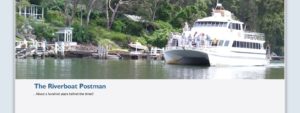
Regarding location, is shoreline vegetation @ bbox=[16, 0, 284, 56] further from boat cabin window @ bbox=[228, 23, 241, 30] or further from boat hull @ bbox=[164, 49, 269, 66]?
boat hull @ bbox=[164, 49, 269, 66]

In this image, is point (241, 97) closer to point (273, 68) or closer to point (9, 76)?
point (273, 68)

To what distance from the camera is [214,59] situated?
21.6 feet

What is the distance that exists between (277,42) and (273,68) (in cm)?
20

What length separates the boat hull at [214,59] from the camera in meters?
6.50

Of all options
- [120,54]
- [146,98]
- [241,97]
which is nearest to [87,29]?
[120,54]

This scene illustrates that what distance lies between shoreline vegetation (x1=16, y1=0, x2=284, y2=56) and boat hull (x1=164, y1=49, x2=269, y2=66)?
437 millimetres

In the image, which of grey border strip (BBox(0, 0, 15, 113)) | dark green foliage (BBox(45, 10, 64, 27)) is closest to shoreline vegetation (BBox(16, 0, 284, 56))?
dark green foliage (BBox(45, 10, 64, 27))

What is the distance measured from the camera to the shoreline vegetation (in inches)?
228

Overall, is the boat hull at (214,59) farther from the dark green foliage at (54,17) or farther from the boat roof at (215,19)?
the dark green foliage at (54,17)

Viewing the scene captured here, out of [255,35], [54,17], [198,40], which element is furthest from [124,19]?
[255,35]

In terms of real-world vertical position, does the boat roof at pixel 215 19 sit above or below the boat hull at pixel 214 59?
above

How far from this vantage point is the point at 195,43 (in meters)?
6.46

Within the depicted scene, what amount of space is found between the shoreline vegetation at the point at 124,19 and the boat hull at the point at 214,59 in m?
0.44

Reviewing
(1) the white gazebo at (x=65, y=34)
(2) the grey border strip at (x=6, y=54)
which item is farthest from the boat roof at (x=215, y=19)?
(2) the grey border strip at (x=6, y=54)
